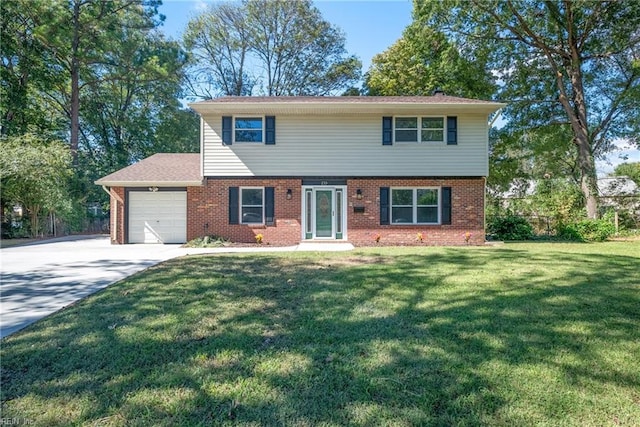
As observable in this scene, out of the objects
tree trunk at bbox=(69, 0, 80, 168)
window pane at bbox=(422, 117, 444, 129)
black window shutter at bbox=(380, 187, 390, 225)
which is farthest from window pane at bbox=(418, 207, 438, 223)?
tree trunk at bbox=(69, 0, 80, 168)

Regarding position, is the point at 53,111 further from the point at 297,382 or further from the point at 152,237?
the point at 297,382

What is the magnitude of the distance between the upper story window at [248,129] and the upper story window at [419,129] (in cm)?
497

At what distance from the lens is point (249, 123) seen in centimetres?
1224

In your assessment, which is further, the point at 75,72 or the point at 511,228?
the point at 75,72

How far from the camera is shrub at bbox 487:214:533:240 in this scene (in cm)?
1346

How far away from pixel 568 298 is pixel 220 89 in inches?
1112

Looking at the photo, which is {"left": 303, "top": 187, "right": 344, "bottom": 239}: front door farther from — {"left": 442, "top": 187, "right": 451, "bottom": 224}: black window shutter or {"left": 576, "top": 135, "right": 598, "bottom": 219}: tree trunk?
{"left": 576, "top": 135, "right": 598, "bottom": 219}: tree trunk

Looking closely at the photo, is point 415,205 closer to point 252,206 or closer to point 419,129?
Answer: point 419,129

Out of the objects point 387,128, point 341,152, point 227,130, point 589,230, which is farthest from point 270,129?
point 589,230

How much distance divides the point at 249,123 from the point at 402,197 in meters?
6.23

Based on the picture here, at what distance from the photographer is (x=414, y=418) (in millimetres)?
2232

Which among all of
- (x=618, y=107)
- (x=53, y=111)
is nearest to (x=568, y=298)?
(x=618, y=107)

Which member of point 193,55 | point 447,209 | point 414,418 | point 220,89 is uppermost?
point 193,55

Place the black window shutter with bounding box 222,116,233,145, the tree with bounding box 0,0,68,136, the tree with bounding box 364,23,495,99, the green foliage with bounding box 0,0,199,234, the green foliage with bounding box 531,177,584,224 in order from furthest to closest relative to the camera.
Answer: the green foliage with bounding box 0,0,199,234 < the tree with bounding box 0,0,68,136 < the tree with bounding box 364,23,495,99 < the green foliage with bounding box 531,177,584,224 < the black window shutter with bounding box 222,116,233,145
